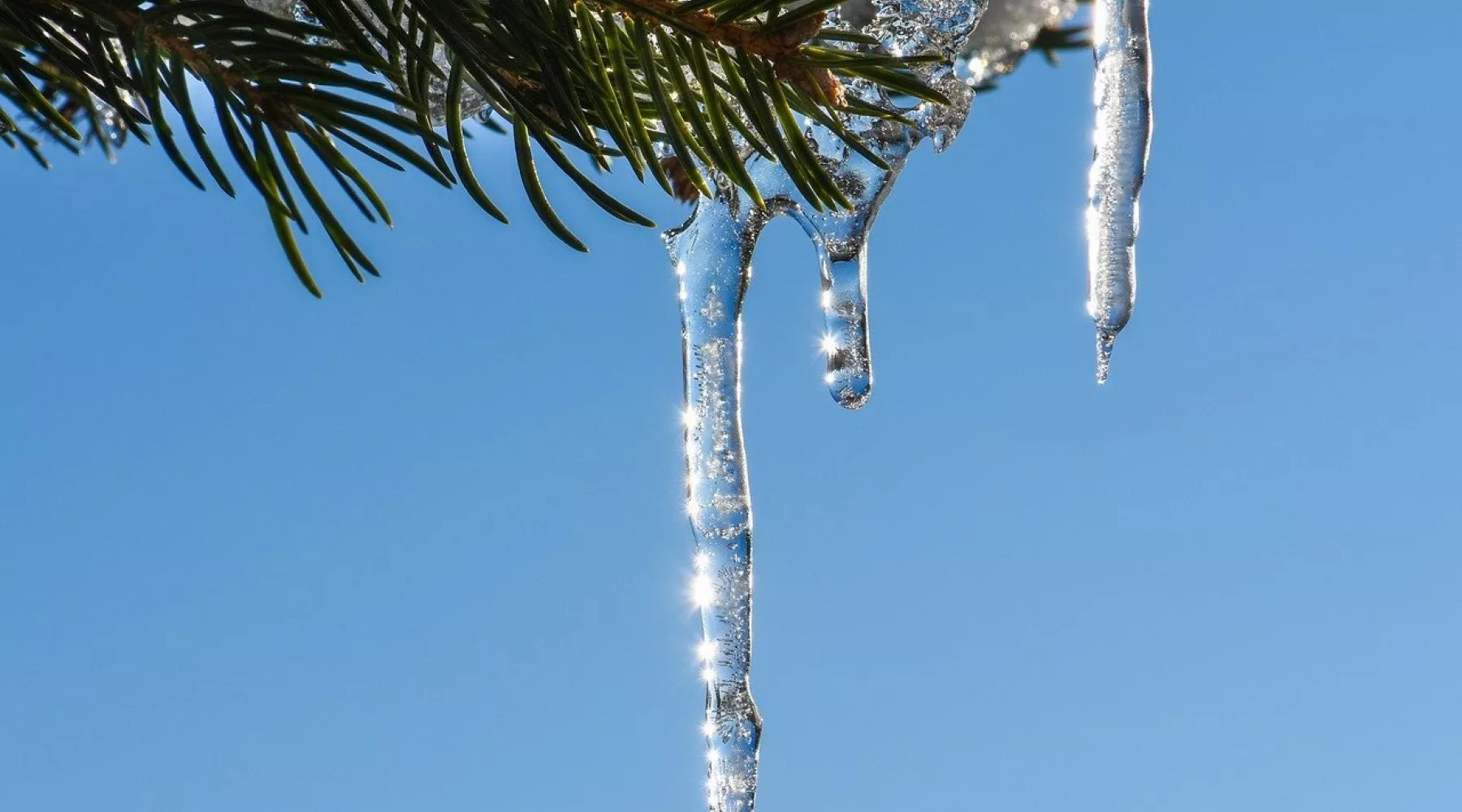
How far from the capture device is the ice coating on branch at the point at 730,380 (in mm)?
1086

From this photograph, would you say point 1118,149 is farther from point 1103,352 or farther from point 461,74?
point 461,74

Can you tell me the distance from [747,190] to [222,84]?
0.37 metres

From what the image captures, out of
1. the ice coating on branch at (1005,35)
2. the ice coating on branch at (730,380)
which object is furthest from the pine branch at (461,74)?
the ice coating on branch at (1005,35)

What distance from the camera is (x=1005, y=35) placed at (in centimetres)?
149

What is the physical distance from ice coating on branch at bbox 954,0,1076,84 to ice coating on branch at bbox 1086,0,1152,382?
0.35 meters

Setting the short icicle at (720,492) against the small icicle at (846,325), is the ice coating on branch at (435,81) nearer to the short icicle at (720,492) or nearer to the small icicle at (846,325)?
the short icicle at (720,492)

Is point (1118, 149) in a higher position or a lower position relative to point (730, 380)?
higher

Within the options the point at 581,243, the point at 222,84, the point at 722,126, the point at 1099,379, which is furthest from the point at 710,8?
the point at 1099,379

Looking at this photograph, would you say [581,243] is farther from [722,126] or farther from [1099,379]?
[1099,379]

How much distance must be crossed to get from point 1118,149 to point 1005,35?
473mm

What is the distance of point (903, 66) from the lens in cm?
89

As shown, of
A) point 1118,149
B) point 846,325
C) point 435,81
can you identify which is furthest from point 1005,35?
point 435,81

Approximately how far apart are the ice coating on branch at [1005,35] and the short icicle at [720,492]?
1.56 feet

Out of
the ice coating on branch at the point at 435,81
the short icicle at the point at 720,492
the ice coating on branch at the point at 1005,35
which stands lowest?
the short icicle at the point at 720,492
